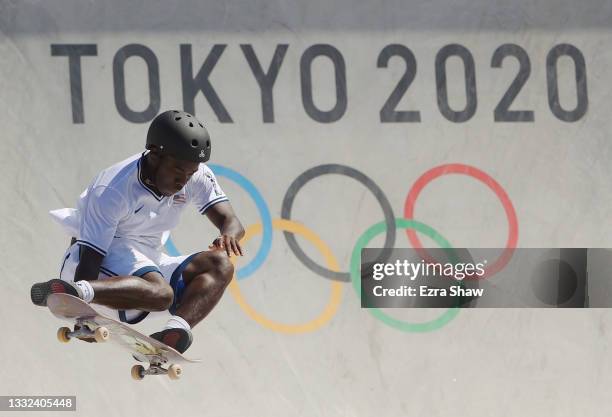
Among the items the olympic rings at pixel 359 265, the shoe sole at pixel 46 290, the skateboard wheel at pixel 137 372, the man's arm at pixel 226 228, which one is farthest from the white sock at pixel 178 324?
the olympic rings at pixel 359 265

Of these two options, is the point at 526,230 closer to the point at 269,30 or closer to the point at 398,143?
the point at 398,143

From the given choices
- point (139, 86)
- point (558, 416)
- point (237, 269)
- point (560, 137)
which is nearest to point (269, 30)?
point (139, 86)

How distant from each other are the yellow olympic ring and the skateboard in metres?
2.27

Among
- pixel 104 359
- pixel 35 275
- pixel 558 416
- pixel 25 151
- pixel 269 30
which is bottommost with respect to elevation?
pixel 558 416

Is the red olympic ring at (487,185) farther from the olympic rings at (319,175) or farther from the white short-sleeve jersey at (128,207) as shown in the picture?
the white short-sleeve jersey at (128,207)

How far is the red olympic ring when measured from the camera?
364 inches

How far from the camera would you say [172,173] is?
6.38 metres

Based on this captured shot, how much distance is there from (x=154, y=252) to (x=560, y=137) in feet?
13.5

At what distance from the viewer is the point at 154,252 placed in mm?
6816

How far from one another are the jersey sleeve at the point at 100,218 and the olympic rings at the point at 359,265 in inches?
123

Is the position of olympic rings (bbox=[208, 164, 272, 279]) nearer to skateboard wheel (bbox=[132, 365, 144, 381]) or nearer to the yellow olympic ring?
the yellow olympic ring

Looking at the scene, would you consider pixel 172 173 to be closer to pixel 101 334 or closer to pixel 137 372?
pixel 101 334

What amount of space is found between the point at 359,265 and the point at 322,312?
490 mm

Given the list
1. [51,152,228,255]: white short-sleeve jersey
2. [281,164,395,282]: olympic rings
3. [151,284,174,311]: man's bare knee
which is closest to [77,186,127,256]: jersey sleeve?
[51,152,228,255]: white short-sleeve jersey
